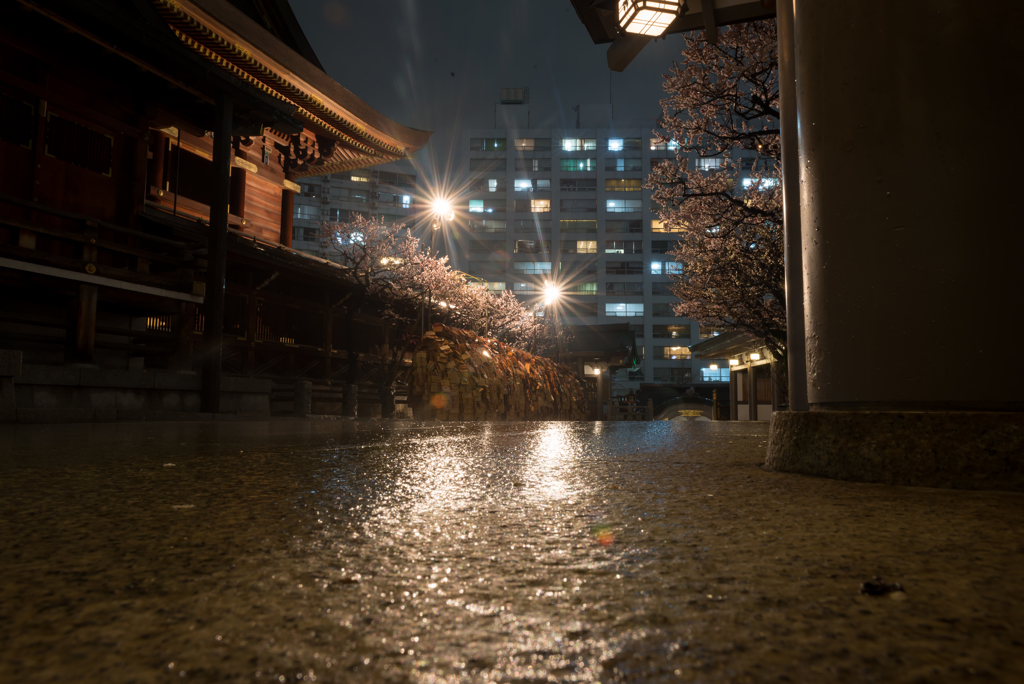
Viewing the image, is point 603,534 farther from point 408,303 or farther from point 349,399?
point 408,303

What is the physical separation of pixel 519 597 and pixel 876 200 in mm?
2015

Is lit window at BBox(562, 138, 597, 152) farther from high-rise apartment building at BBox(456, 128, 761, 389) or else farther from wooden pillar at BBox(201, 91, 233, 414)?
wooden pillar at BBox(201, 91, 233, 414)

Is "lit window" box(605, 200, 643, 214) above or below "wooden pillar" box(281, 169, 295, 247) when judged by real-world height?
above

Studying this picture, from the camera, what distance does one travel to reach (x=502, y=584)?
922mm

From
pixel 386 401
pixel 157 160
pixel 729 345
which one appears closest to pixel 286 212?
pixel 157 160

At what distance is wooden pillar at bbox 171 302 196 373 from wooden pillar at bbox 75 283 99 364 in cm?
184

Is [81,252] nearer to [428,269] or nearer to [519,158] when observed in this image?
[428,269]

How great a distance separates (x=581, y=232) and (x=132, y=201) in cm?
5682

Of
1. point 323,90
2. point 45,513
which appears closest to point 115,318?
point 323,90

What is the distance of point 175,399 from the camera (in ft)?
29.2

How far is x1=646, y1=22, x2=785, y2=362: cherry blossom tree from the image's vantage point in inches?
475

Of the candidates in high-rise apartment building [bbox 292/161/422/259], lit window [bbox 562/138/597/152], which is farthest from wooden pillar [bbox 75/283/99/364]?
lit window [bbox 562/138/597/152]

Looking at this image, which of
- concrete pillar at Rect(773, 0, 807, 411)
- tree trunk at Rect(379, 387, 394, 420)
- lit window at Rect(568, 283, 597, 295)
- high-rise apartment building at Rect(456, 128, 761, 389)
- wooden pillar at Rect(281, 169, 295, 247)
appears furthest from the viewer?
lit window at Rect(568, 283, 597, 295)

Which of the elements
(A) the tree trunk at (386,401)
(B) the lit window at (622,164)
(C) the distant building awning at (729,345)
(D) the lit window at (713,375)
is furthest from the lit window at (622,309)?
(A) the tree trunk at (386,401)
